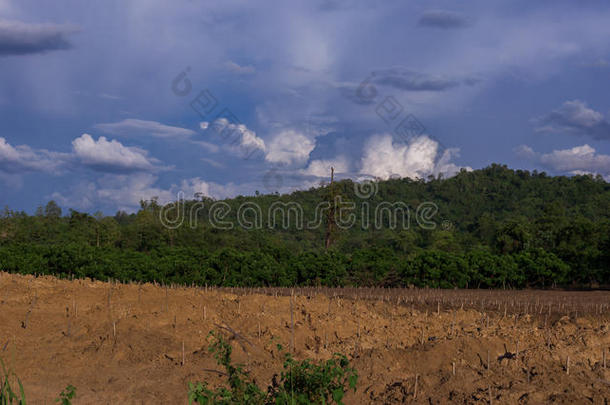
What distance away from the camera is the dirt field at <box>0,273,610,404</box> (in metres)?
6.58

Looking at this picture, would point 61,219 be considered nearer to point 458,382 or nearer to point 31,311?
point 31,311

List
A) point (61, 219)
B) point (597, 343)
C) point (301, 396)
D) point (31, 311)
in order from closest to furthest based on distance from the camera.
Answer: point (301, 396) < point (597, 343) < point (31, 311) < point (61, 219)

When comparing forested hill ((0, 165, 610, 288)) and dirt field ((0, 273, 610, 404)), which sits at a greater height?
forested hill ((0, 165, 610, 288))

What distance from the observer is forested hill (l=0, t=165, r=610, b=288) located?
18000mm

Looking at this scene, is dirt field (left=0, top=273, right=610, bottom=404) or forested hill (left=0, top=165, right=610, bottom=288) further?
forested hill (left=0, top=165, right=610, bottom=288)

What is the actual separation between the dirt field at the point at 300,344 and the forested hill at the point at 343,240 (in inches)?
233

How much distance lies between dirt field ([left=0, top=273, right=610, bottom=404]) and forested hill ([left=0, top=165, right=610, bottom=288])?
5915 millimetres

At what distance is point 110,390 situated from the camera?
6906 mm

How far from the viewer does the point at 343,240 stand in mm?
36375

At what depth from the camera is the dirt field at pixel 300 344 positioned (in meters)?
6.58

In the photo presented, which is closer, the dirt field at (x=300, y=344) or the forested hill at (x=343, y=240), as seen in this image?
the dirt field at (x=300, y=344)

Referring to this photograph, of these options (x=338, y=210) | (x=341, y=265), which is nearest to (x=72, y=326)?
(x=341, y=265)

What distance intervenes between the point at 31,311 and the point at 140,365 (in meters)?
3.32

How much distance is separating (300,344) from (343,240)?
2780 centimetres
